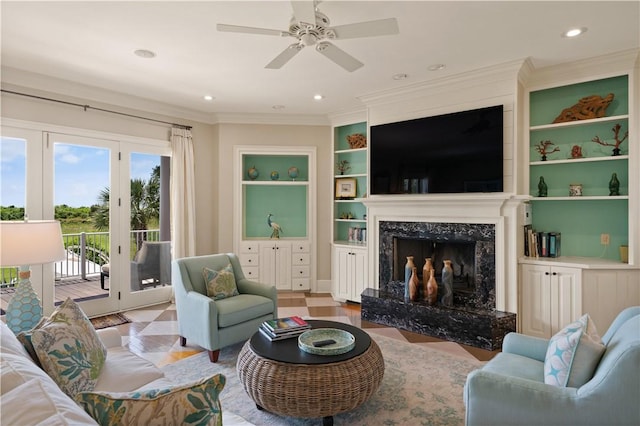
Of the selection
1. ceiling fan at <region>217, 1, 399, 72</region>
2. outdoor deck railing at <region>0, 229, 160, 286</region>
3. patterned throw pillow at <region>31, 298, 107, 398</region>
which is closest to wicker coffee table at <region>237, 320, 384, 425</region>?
patterned throw pillow at <region>31, 298, 107, 398</region>

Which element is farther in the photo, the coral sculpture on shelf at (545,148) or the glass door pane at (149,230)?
the glass door pane at (149,230)

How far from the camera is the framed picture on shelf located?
5426 millimetres

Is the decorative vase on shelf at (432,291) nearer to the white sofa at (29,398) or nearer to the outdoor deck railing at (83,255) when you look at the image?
the white sofa at (29,398)

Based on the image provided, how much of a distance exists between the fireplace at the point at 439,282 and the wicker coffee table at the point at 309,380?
5.47 feet

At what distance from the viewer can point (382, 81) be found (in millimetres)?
4086

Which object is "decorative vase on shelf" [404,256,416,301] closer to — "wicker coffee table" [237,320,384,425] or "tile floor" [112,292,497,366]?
"tile floor" [112,292,497,366]

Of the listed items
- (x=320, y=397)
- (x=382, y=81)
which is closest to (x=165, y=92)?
(x=382, y=81)

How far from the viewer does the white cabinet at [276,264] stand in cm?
560

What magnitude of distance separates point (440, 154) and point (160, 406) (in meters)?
3.74

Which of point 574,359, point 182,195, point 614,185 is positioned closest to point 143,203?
point 182,195

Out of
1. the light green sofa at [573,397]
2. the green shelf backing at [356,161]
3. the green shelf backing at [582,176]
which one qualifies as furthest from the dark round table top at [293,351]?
the green shelf backing at [356,161]

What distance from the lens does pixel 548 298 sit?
350 cm

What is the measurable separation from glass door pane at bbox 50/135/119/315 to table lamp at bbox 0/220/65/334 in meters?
1.98

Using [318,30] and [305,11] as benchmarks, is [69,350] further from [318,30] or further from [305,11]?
[318,30]
